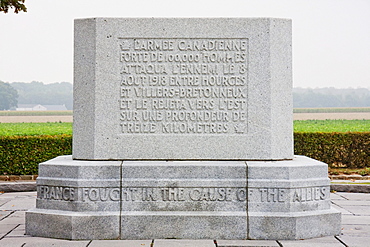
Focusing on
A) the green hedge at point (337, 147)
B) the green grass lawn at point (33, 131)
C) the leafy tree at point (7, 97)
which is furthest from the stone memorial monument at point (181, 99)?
the leafy tree at point (7, 97)

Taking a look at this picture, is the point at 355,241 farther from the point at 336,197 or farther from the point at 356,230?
the point at 336,197

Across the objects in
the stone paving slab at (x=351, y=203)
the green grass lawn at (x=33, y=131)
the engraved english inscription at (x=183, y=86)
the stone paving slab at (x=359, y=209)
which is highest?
the engraved english inscription at (x=183, y=86)

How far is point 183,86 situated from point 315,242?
2398mm

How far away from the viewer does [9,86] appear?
67.4m

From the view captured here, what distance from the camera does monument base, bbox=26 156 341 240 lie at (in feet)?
17.6

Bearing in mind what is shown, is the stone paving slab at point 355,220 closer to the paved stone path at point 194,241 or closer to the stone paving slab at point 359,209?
the paved stone path at point 194,241

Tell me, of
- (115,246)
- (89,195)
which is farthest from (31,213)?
(115,246)

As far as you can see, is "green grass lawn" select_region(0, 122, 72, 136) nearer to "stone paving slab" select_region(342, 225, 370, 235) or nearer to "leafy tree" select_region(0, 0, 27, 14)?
"leafy tree" select_region(0, 0, 27, 14)

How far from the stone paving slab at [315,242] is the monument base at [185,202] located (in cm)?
10

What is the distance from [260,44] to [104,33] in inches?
75.9

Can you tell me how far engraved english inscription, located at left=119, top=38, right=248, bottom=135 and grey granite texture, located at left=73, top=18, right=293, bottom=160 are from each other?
0.01 meters

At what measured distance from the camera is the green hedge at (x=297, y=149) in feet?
35.3

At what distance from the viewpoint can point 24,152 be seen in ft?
35.4

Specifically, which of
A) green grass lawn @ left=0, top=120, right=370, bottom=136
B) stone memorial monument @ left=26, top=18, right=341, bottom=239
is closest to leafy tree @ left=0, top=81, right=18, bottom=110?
green grass lawn @ left=0, top=120, right=370, bottom=136
